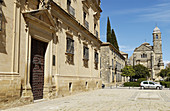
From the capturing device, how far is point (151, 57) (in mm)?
82750

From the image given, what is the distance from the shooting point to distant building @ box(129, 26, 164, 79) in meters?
82.6

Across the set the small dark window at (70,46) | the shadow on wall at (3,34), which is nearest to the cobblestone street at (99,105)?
the shadow on wall at (3,34)

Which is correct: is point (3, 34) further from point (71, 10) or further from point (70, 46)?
point (71, 10)

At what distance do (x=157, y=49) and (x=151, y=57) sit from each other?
33.0 feet

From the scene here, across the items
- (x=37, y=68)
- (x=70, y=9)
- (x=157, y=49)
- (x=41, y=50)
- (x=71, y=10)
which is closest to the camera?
(x=37, y=68)

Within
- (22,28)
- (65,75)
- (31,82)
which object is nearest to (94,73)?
(65,75)

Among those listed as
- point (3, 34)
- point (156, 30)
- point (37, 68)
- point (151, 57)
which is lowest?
point (37, 68)

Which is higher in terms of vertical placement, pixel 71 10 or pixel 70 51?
pixel 71 10

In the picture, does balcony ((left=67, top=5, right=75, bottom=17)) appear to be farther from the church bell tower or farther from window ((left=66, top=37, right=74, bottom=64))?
the church bell tower

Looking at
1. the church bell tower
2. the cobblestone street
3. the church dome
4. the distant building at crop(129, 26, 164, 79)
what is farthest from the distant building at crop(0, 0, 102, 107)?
the church dome

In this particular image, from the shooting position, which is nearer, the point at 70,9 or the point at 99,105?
the point at 99,105

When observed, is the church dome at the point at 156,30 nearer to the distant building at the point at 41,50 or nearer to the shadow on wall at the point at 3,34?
the distant building at the point at 41,50

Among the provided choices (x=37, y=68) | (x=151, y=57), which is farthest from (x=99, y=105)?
(x=151, y=57)

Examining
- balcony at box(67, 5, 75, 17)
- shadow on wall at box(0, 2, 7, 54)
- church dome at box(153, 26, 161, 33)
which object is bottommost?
shadow on wall at box(0, 2, 7, 54)
